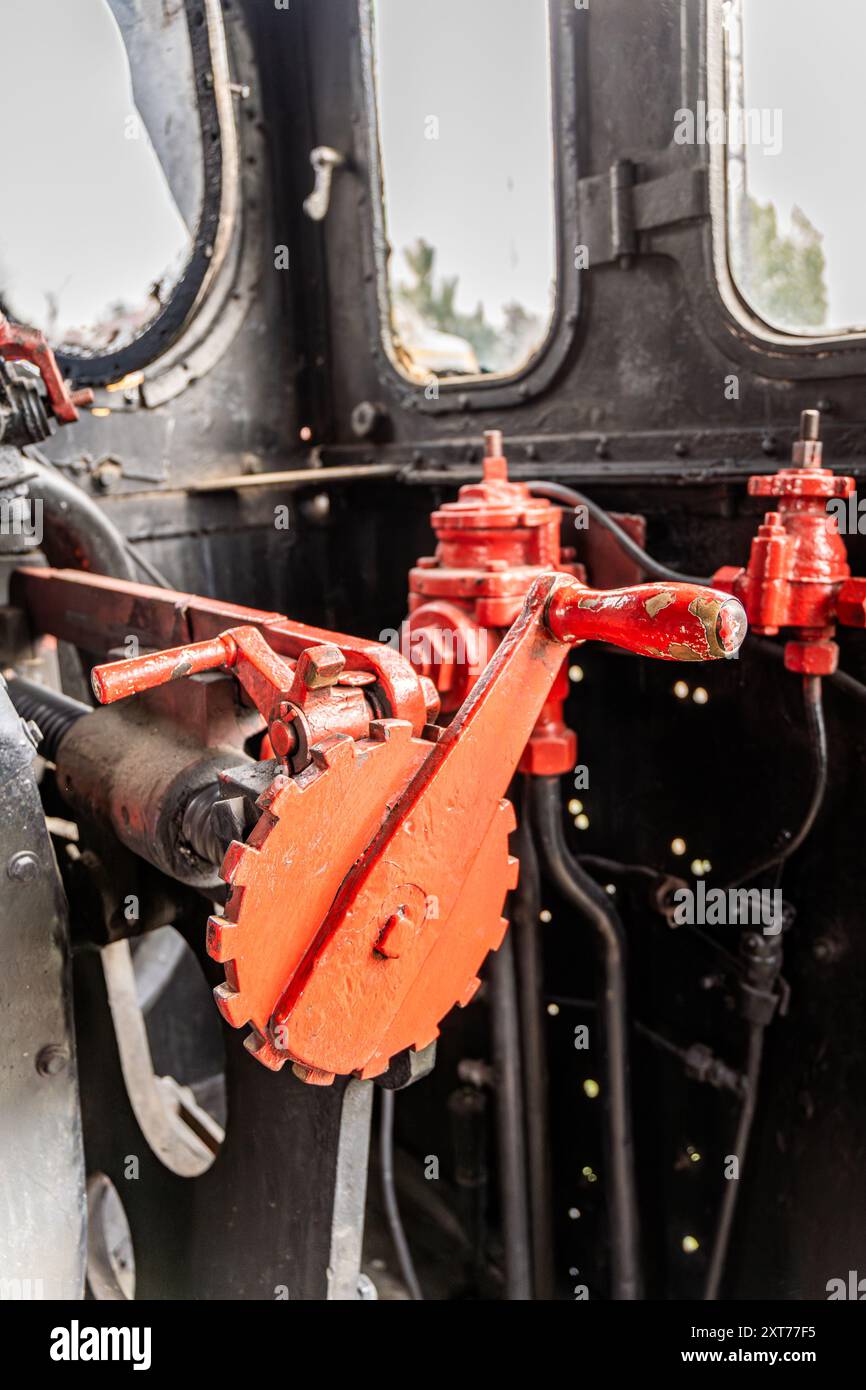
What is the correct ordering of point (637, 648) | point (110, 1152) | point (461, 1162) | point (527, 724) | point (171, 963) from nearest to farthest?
1. point (637, 648)
2. point (527, 724)
3. point (110, 1152)
4. point (461, 1162)
5. point (171, 963)

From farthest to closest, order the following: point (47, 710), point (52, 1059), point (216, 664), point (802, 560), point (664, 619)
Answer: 1. point (47, 710)
2. point (802, 560)
3. point (52, 1059)
4. point (216, 664)
5. point (664, 619)

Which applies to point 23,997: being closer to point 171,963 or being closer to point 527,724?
point 527,724

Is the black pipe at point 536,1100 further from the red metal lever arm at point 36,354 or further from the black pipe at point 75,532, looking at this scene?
the red metal lever arm at point 36,354

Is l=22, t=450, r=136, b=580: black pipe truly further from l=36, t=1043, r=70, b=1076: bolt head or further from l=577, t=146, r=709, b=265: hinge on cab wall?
l=577, t=146, r=709, b=265: hinge on cab wall

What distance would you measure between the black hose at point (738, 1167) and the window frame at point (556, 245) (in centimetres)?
133

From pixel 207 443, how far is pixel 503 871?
67.3 inches

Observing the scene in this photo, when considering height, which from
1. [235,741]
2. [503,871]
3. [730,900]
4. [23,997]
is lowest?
[730,900]

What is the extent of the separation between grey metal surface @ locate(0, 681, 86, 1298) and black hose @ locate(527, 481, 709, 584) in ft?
3.37

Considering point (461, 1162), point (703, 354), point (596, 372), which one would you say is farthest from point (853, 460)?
point (461, 1162)

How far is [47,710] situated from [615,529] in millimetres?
987

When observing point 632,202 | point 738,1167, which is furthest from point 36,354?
point 738,1167

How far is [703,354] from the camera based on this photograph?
5.85 feet

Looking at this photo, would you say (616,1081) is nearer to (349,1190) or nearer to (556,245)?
(349,1190)

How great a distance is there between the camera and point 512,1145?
6.79ft
